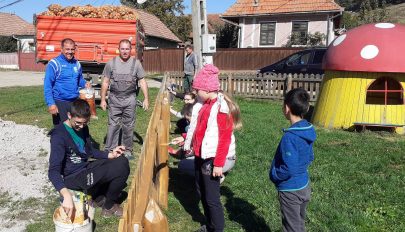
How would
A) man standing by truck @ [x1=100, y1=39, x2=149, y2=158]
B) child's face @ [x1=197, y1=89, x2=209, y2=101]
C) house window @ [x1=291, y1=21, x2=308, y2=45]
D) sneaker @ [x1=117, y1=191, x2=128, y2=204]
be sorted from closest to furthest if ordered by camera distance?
1. child's face @ [x1=197, y1=89, x2=209, y2=101]
2. sneaker @ [x1=117, y1=191, x2=128, y2=204]
3. man standing by truck @ [x1=100, y1=39, x2=149, y2=158]
4. house window @ [x1=291, y1=21, x2=308, y2=45]

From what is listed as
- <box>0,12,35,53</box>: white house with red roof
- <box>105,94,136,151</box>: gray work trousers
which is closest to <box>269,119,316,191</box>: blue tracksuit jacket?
<box>105,94,136,151</box>: gray work trousers

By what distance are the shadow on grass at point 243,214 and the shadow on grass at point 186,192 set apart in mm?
357

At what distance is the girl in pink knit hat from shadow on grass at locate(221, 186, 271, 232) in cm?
64

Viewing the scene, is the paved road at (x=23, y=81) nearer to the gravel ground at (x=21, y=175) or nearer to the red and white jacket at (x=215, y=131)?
the gravel ground at (x=21, y=175)

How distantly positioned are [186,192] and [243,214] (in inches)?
37.4

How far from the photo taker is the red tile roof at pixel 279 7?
2713 cm

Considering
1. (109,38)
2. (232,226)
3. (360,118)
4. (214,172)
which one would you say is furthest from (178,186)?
(109,38)

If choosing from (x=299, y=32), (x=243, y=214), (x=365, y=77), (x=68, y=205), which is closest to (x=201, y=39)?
(x=365, y=77)

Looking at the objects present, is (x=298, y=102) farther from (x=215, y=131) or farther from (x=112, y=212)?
(x=112, y=212)

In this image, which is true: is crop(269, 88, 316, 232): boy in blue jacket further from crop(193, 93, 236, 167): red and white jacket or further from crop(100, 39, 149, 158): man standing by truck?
crop(100, 39, 149, 158): man standing by truck

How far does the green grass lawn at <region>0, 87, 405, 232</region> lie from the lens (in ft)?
14.0

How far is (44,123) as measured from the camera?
30.6ft

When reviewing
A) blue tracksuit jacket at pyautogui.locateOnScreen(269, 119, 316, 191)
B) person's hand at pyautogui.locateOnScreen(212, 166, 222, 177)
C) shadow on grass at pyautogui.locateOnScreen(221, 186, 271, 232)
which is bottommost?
shadow on grass at pyautogui.locateOnScreen(221, 186, 271, 232)

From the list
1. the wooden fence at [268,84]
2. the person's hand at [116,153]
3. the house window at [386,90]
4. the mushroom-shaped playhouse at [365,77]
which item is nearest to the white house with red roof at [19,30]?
the wooden fence at [268,84]
